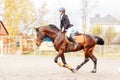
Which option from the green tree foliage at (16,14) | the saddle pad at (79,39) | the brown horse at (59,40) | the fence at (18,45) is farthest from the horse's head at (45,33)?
the green tree foliage at (16,14)

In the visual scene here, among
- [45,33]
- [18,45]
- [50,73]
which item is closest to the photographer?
[50,73]

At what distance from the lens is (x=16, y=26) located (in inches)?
1969

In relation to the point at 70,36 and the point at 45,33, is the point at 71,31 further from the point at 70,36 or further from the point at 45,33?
the point at 45,33

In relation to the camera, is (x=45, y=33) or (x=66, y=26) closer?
(x=66, y=26)

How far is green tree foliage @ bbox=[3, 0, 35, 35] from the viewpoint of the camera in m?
49.8

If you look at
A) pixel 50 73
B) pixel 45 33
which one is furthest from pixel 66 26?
pixel 50 73

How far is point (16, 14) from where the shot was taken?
5075cm

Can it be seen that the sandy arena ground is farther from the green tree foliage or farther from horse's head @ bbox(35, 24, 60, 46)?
the green tree foliage

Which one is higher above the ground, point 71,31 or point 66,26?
point 66,26

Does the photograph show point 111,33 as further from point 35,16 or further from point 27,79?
point 27,79

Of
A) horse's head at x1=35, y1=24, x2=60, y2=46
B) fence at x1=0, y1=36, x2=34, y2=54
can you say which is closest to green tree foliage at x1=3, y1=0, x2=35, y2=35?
fence at x1=0, y1=36, x2=34, y2=54

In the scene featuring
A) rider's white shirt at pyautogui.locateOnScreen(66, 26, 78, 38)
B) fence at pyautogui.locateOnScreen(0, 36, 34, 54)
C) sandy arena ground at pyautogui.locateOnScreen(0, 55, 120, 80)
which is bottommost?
fence at pyautogui.locateOnScreen(0, 36, 34, 54)

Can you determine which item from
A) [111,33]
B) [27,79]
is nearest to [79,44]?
[27,79]

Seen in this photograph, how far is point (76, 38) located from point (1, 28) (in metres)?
40.9
